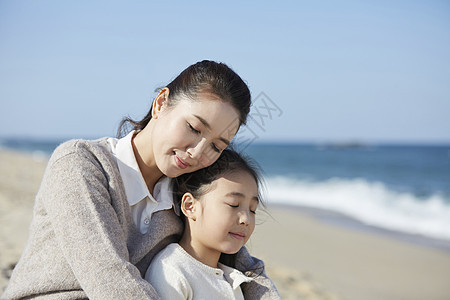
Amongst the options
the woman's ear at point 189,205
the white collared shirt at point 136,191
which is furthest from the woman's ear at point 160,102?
the woman's ear at point 189,205

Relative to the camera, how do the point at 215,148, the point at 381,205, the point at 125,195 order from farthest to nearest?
the point at 381,205 → the point at 215,148 → the point at 125,195

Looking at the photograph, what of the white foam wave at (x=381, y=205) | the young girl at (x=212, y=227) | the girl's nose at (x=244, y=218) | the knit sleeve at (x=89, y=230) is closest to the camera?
the knit sleeve at (x=89, y=230)

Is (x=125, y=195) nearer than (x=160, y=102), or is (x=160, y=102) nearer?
(x=125, y=195)

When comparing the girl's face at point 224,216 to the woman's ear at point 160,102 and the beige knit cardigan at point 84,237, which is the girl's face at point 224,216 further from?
the woman's ear at point 160,102

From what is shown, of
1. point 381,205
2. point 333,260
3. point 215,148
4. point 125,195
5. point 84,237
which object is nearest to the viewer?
point 84,237

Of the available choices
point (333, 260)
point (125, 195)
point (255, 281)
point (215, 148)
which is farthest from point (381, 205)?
point (125, 195)

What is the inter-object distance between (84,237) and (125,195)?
39 centimetres

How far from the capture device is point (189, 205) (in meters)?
2.35

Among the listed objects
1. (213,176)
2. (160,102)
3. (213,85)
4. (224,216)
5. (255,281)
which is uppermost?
(213,85)

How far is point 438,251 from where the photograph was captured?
7223 millimetres

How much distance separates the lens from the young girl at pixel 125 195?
174cm

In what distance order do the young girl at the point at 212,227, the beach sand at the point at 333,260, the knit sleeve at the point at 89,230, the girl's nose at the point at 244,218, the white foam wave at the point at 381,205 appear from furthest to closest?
1. the white foam wave at the point at 381,205
2. the beach sand at the point at 333,260
3. the girl's nose at the point at 244,218
4. the young girl at the point at 212,227
5. the knit sleeve at the point at 89,230

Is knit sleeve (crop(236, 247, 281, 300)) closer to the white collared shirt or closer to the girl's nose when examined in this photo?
the girl's nose

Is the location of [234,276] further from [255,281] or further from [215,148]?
[215,148]
